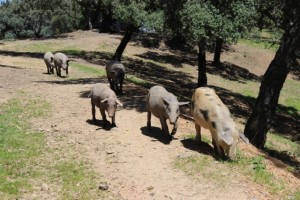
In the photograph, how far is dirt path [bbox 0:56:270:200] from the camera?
10117mm

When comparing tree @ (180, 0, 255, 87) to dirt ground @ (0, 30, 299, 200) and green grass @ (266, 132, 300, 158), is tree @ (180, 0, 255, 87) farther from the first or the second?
green grass @ (266, 132, 300, 158)

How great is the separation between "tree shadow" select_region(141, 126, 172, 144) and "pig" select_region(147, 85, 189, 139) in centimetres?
18

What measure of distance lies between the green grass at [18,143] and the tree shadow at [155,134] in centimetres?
328

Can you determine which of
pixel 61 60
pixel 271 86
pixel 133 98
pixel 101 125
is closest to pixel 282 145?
pixel 271 86

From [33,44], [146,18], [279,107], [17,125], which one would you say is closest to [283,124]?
[279,107]

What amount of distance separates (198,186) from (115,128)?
483 cm

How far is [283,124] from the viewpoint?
26141 mm

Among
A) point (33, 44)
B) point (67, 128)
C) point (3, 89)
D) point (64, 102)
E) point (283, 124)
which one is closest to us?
point (67, 128)

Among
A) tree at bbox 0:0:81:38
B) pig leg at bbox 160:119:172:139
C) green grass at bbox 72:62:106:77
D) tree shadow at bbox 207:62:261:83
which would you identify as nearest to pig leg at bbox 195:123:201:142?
pig leg at bbox 160:119:172:139

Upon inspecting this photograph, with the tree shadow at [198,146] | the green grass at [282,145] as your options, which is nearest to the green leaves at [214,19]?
the green grass at [282,145]

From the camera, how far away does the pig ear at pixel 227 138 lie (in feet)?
36.9

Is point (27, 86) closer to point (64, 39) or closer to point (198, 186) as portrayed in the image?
point (198, 186)

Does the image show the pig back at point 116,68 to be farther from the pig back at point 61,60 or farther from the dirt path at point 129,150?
the pig back at point 61,60

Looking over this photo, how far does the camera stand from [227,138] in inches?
446
